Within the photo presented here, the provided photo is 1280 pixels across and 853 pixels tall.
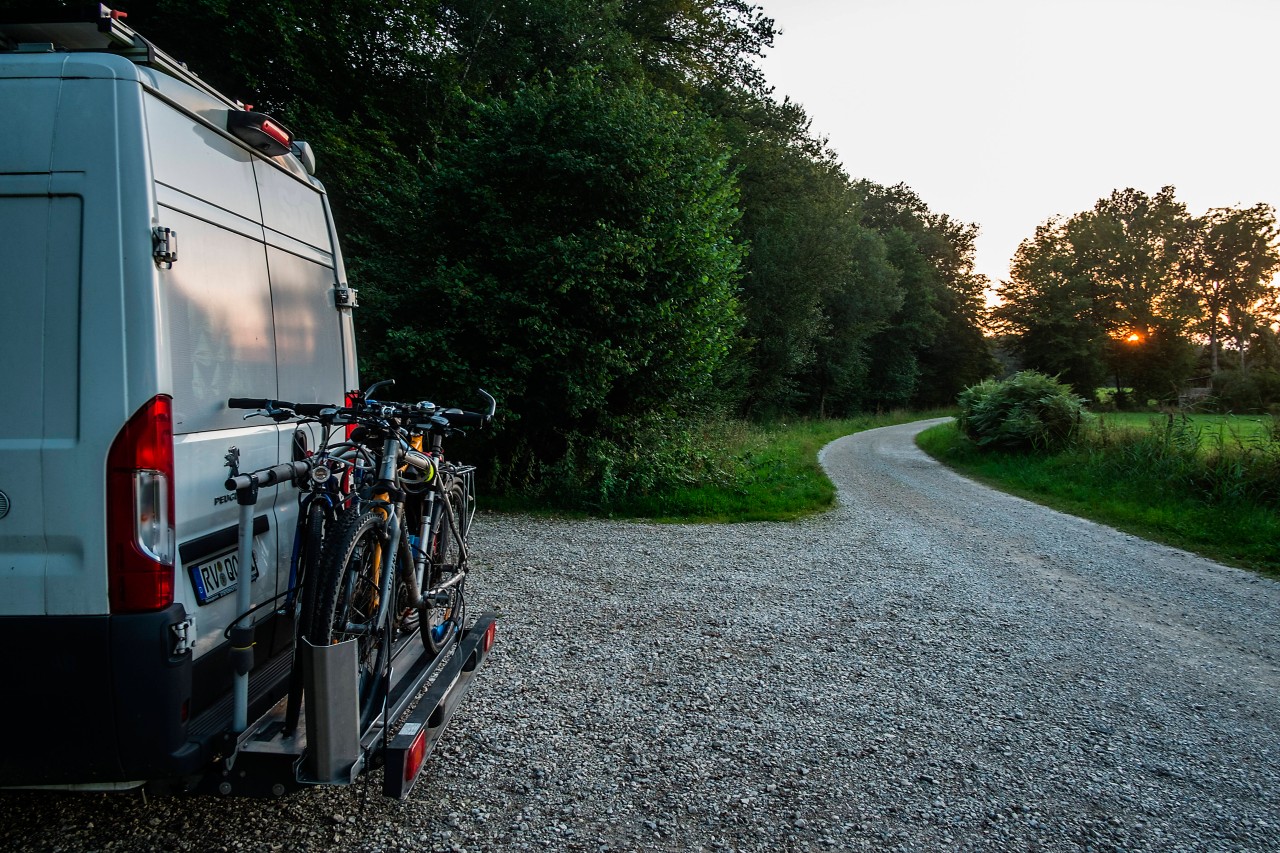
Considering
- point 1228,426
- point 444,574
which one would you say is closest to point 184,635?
point 444,574

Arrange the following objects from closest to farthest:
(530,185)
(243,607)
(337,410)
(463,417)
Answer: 1. (243,607)
2. (337,410)
3. (463,417)
4. (530,185)

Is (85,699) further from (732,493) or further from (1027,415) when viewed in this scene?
(1027,415)

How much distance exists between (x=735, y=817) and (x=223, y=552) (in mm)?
2256

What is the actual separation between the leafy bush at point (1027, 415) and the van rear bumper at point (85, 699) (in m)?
17.6

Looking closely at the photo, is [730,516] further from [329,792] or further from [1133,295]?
[1133,295]

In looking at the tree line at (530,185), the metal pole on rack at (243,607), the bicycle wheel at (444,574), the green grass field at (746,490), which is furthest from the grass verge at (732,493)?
the metal pole on rack at (243,607)

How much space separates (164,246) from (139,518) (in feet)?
2.77

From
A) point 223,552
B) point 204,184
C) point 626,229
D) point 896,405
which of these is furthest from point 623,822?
point 896,405

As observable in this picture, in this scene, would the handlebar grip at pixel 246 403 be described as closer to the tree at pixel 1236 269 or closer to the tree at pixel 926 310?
the tree at pixel 926 310

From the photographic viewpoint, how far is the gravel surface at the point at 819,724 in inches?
115

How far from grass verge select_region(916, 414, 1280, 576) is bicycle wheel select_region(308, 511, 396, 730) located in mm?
9229

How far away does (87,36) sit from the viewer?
273 centimetres

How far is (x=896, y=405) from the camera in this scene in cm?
4766

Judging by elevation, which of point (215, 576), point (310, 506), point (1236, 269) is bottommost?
point (215, 576)
